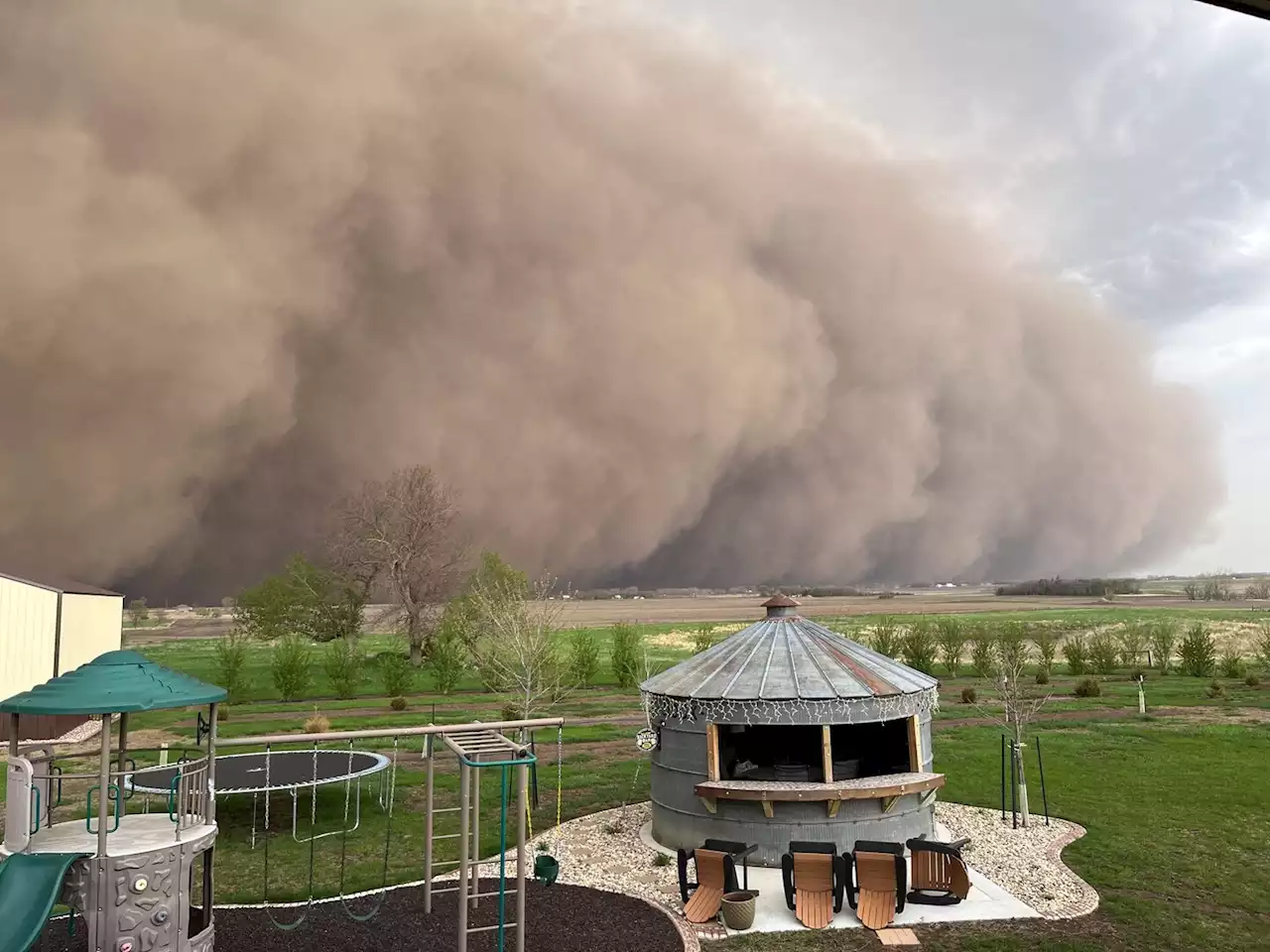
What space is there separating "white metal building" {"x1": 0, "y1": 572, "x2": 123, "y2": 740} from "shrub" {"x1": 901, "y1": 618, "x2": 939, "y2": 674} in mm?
36016

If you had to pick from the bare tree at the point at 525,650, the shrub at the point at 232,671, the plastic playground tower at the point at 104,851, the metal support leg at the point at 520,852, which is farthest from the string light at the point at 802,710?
the shrub at the point at 232,671

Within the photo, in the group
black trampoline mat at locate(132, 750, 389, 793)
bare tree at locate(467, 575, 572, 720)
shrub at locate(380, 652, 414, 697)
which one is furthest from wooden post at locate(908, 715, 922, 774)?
shrub at locate(380, 652, 414, 697)

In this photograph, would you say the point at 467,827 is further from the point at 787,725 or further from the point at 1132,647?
the point at 1132,647

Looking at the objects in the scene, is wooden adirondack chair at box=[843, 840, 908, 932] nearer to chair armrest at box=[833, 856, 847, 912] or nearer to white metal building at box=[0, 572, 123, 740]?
chair armrest at box=[833, 856, 847, 912]

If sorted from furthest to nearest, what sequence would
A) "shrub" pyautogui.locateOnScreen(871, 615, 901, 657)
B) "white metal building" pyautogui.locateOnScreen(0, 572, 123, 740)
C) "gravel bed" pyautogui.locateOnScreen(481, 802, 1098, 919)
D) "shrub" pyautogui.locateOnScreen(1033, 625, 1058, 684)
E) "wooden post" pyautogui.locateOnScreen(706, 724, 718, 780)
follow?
"shrub" pyautogui.locateOnScreen(871, 615, 901, 657)
"shrub" pyautogui.locateOnScreen(1033, 625, 1058, 684)
"white metal building" pyautogui.locateOnScreen(0, 572, 123, 740)
"wooden post" pyautogui.locateOnScreen(706, 724, 718, 780)
"gravel bed" pyautogui.locateOnScreen(481, 802, 1098, 919)

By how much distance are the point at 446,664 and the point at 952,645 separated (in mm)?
25905

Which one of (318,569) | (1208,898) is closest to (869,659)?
(1208,898)

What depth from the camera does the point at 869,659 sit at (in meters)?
13.3

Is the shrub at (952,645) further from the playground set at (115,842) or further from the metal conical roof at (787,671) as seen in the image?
the playground set at (115,842)

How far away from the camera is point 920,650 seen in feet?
136

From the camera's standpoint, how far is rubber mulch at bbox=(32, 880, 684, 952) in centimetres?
927

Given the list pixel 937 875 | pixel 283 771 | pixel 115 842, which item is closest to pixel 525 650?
pixel 283 771

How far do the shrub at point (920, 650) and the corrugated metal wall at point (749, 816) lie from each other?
30288 millimetres

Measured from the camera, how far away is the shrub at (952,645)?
4081 cm
